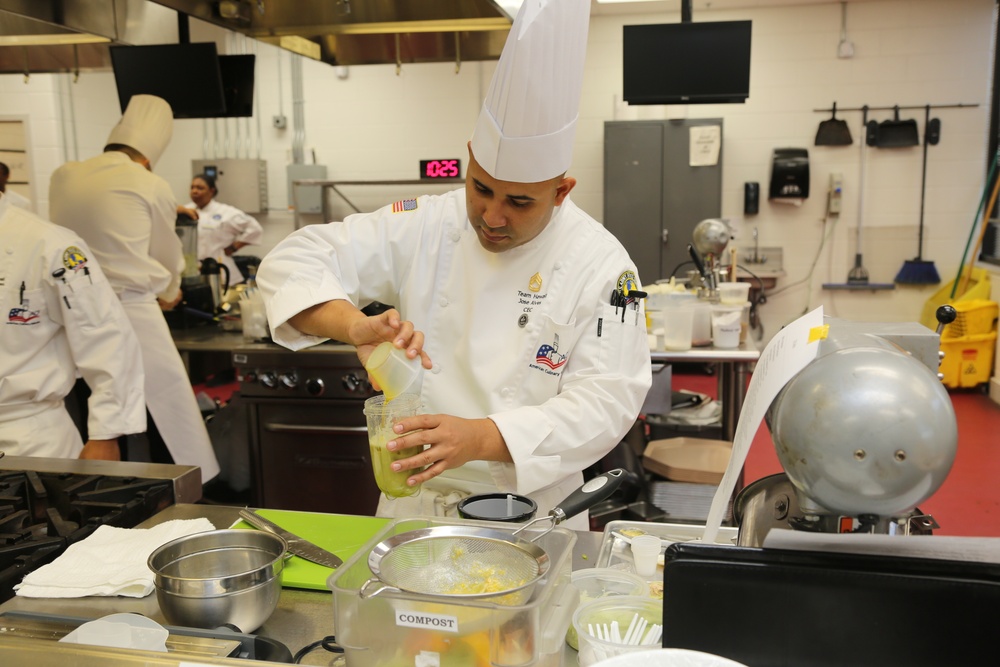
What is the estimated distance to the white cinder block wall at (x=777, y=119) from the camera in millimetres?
7086

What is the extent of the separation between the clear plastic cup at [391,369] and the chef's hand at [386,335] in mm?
14

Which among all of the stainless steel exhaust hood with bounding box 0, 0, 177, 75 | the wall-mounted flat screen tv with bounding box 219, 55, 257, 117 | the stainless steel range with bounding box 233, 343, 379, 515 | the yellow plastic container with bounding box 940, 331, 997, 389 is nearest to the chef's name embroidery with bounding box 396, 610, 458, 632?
the stainless steel exhaust hood with bounding box 0, 0, 177, 75

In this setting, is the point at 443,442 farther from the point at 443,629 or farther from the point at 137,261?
the point at 137,261

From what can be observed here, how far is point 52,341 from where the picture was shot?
2580 millimetres

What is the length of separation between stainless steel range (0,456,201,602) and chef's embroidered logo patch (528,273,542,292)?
89 cm

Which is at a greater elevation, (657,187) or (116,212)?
(657,187)

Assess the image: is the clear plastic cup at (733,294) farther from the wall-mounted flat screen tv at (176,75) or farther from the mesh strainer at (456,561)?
the mesh strainer at (456,561)

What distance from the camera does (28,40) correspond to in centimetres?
296

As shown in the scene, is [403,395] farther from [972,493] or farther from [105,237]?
[972,493]

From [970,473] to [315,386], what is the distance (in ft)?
13.0

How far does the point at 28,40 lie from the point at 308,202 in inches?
187

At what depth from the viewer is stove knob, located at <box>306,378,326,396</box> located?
3.43 meters

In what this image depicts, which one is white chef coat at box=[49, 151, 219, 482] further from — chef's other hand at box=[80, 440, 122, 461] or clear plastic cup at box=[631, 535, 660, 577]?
clear plastic cup at box=[631, 535, 660, 577]

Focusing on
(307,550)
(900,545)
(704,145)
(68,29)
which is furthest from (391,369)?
(704,145)
